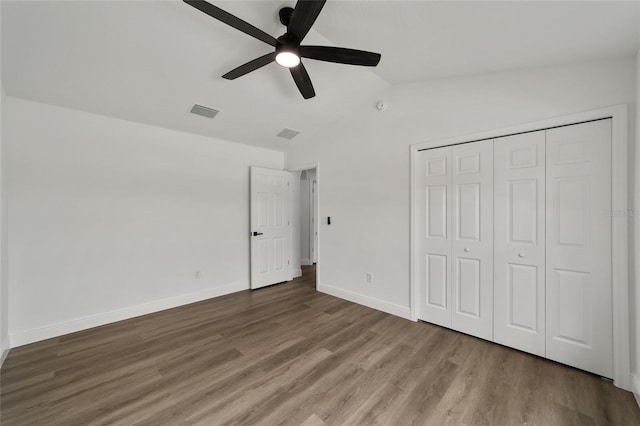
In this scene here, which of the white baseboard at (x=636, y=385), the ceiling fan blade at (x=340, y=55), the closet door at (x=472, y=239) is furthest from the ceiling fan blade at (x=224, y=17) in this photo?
the white baseboard at (x=636, y=385)

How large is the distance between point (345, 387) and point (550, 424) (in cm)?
131

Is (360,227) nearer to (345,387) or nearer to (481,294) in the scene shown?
(481,294)

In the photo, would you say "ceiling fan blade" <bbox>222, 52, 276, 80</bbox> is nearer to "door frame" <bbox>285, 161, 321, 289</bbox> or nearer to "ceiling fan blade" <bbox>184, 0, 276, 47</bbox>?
"ceiling fan blade" <bbox>184, 0, 276, 47</bbox>

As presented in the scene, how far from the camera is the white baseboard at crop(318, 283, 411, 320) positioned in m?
3.09

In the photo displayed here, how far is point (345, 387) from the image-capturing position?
1875 mm

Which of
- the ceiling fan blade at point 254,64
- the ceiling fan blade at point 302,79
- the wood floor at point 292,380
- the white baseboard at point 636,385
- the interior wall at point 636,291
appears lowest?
the wood floor at point 292,380

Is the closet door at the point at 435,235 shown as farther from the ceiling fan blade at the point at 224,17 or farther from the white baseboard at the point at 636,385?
the ceiling fan blade at the point at 224,17

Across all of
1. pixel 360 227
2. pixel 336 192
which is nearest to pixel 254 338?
pixel 360 227

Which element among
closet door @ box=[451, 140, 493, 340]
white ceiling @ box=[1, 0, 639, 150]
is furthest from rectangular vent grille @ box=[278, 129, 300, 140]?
closet door @ box=[451, 140, 493, 340]

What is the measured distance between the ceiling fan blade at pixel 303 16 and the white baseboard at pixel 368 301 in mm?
3051

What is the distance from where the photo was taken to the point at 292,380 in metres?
1.95

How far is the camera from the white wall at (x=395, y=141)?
2.07m

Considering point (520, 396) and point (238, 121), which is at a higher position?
point (238, 121)

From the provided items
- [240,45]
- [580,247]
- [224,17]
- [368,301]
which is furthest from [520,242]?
[240,45]
